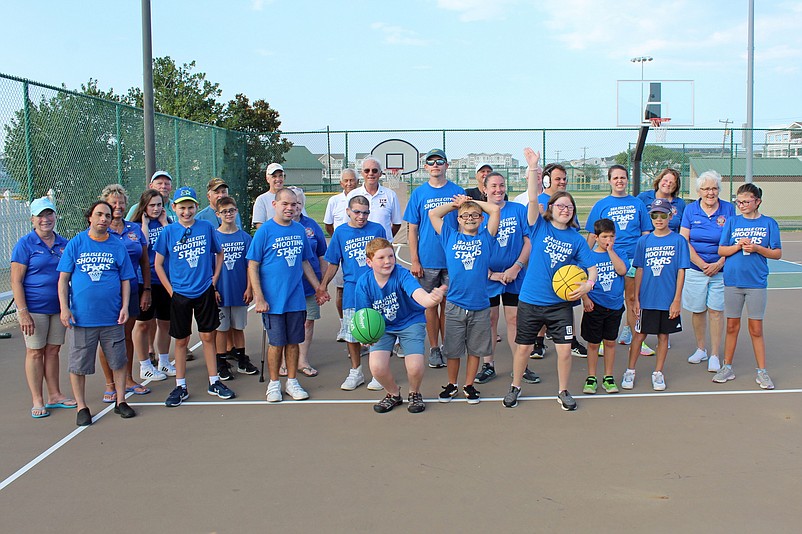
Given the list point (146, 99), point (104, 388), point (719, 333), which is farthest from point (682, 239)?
point (146, 99)

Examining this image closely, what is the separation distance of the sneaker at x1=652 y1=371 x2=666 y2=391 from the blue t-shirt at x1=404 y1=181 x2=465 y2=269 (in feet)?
7.36

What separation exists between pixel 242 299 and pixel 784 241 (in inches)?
770

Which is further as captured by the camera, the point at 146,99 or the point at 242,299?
the point at 146,99

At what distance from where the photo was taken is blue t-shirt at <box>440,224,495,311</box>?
5820mm

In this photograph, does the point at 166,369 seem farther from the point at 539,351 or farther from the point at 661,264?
the point at 661,264

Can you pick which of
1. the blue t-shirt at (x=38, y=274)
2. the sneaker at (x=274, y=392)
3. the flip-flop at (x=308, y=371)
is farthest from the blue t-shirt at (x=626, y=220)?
the blue t-shirt at (x=38, y=274)

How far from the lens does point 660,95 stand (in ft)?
68.7

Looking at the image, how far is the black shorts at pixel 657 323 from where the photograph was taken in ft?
20.5

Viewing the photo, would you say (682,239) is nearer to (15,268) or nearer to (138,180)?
(15,268)

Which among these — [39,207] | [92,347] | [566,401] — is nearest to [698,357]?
[566,401]

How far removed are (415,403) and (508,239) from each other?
189 cm

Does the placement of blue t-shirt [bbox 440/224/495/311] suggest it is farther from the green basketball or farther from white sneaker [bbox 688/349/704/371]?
white sneaker [bbox 688/349/704/371]

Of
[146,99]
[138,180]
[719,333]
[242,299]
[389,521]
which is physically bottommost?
[389,521]

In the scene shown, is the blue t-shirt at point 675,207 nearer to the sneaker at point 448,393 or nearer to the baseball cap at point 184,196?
the sneaker at point 448,393
